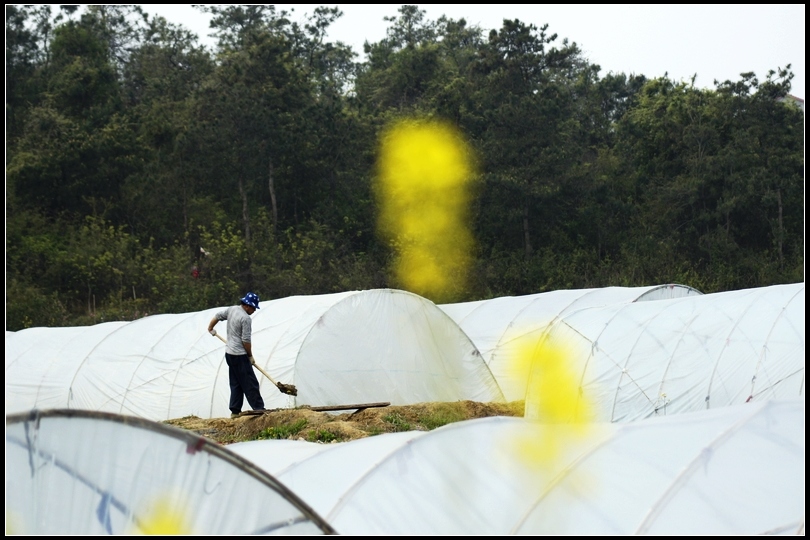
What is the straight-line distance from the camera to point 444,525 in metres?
7.27

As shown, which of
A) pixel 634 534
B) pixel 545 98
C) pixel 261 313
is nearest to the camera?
pixel 634 534

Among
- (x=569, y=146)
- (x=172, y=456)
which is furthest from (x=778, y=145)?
(x=172, y=456)

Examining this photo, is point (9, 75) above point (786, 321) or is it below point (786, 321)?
above

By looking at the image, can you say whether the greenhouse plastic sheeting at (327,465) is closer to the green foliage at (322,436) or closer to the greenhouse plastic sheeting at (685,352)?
the green foliage at (322,436)

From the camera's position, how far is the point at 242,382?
14242mm

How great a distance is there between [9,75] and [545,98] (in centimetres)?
2279

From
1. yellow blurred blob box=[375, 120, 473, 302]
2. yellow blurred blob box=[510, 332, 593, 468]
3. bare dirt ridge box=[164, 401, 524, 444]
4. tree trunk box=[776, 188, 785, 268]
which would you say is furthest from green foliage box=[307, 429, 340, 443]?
tree trunk box=[776, 188, 785, 268]

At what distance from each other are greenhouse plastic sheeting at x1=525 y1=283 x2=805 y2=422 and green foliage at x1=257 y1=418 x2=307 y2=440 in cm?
520

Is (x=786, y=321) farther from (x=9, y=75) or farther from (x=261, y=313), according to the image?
(x=9, y=75)

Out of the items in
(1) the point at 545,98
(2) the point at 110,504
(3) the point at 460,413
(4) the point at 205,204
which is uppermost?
(1) the point at 545,98

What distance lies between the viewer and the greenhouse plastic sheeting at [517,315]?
20.8 m

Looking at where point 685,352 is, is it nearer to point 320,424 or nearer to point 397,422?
point 397,422

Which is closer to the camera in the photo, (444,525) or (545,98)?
(444,525)

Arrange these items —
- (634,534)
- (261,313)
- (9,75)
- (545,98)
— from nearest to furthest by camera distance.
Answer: (634,534)
(261,313)
(545,98)
(9,75)
